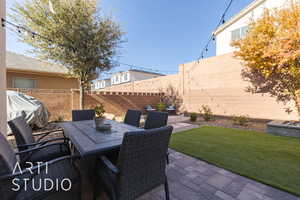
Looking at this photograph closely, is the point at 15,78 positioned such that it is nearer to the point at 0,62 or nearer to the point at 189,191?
the point at 0,62

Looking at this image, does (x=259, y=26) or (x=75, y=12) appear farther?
(x=259, y=26)

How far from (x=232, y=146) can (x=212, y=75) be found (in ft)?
17.8

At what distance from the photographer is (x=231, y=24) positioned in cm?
927

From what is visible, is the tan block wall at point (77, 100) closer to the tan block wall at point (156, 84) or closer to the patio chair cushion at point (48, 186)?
the tan block wall at point (156, 84)

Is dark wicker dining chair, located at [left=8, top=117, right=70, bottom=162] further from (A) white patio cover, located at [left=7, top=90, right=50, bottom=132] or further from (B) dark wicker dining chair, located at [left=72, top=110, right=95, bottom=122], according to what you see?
(A) white patio cover, located at [left=7, top=90, right=50, bottom=132]

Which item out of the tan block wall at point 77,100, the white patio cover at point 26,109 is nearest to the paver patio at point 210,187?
the white patio cover at point 26,109

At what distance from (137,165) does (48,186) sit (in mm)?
917

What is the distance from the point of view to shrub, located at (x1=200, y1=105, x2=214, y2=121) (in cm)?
703

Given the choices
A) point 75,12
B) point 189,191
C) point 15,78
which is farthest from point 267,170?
point 15,78

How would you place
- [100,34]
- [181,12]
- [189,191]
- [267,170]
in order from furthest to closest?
1. [181,12]
2. [100,34]
3. [267,170]
4. [189,191]

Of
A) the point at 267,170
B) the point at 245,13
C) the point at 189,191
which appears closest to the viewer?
the point at 189,191

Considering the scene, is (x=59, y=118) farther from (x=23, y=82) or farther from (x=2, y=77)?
(x=23, y=82)

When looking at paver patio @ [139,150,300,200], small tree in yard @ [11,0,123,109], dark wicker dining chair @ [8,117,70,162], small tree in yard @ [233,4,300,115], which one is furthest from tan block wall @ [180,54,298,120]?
dark wicker dining chair @ [8,117,70,162]

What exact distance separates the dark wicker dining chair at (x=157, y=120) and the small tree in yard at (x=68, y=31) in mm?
3697
